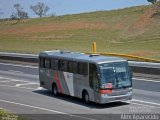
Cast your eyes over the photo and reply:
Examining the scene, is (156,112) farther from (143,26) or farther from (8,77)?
(143,26)

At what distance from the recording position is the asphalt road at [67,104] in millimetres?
20322

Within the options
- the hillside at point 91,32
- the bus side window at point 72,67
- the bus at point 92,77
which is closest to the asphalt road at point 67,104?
the bus at point 92,77

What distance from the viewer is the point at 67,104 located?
23766 millimetres

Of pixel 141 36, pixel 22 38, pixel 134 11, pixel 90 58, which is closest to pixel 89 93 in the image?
pixel 90 58

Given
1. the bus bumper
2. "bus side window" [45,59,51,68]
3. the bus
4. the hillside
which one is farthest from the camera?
the hillside

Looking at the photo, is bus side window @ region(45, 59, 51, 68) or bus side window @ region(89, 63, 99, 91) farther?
bus side window @ region(45, 59, 51, 68)

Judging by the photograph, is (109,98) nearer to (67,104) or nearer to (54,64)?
(67,104)

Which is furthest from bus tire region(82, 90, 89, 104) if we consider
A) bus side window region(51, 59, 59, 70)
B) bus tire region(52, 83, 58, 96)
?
bus side window region(51, 59, 59, 70)

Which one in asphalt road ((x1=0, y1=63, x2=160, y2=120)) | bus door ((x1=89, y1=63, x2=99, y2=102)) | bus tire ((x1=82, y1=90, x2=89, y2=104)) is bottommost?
asphalt road ((x1=0, y1=63, x2=160, y2=120))

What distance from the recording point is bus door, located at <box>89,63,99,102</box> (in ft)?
73.8

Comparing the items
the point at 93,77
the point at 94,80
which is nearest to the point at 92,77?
the point at 93,77

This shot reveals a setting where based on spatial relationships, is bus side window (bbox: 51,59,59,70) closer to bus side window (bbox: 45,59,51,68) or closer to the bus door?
bus side window (bbox: 45,59,51,68)

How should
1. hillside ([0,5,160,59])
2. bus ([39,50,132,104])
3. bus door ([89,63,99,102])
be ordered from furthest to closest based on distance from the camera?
1. hillside ([0,5,160,59])
2. bus door ([89,63,99,102])
3. bus ([39,50,132,104])

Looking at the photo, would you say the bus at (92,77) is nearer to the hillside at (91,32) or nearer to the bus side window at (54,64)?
the bus side window at (54,64)
